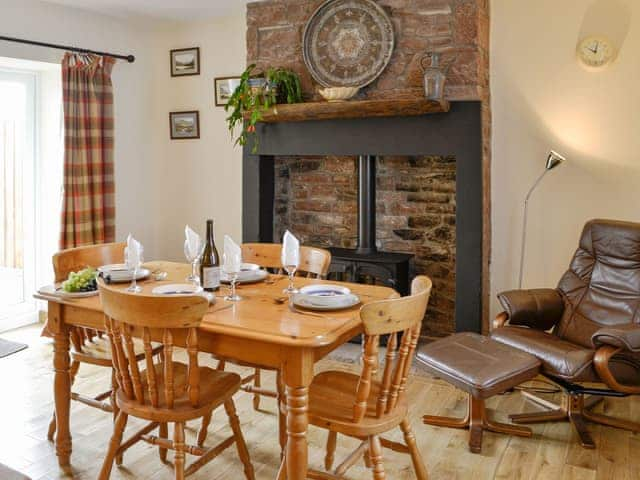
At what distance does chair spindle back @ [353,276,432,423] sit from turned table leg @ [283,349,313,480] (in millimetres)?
175

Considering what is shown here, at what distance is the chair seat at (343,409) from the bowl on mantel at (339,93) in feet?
7.06

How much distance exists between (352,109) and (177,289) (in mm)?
1935

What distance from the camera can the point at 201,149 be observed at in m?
5.08

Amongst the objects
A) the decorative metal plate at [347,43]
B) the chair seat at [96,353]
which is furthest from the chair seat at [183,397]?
the decorative metal plate at [347,43]

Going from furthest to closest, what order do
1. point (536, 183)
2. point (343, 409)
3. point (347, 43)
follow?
point (347, 43) < point (536, 183) < point (343, 409)

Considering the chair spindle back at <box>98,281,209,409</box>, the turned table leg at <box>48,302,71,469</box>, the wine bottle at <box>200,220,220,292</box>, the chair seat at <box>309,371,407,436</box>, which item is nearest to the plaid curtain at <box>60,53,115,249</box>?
the turned table leg at <box>48,302,71,469</box>

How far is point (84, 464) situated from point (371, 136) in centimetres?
255

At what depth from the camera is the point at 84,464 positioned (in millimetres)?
2568

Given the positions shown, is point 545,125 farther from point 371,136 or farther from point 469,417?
point 469,417

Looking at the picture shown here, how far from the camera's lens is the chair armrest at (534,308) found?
10.6ft

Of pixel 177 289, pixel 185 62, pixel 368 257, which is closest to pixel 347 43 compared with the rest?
pixel 368 257

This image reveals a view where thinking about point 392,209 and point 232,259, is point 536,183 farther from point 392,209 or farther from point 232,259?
point 232,259

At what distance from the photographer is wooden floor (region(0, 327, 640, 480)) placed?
251 centimetres

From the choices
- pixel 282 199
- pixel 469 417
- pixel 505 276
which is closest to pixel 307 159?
pixel 282 199
